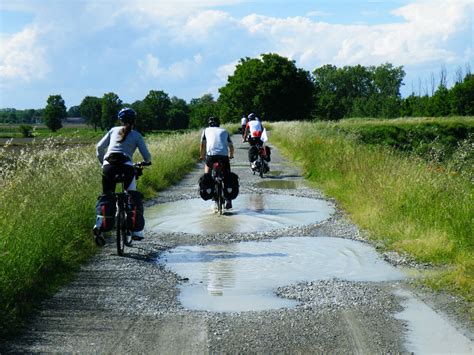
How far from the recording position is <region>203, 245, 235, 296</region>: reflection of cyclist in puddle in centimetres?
767

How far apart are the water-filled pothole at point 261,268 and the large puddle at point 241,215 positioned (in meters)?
1.54

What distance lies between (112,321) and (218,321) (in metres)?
1.00

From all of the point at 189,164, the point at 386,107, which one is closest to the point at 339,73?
the point at 386,107

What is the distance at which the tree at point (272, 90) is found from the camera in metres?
101

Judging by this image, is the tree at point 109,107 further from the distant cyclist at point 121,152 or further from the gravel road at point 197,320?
the gravel road at point 197,320

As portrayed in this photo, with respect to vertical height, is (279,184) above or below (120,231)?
below

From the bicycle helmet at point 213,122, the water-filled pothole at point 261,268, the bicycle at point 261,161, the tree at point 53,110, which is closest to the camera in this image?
the water-filled pothole at point 261,268

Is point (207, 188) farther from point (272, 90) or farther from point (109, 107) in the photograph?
point (109, 107)

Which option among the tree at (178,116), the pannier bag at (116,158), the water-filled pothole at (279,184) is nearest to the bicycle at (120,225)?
the pannier bag at (116,158)

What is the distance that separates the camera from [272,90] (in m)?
100

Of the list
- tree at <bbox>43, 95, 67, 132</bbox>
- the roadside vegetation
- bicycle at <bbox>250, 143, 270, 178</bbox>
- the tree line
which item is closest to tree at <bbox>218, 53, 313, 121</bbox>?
the tree line

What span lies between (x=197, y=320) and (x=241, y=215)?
725 cm

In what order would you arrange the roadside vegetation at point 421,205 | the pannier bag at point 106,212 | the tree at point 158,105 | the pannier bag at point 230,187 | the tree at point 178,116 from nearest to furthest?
the roadside vegetation at point 421,205 < the pannier bag at point 106,212 < the pannier bag at point 230,187 < the tree at point 158,105 < the tree at point 178,116

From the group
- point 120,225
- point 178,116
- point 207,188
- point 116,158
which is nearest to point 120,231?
point 120,225
